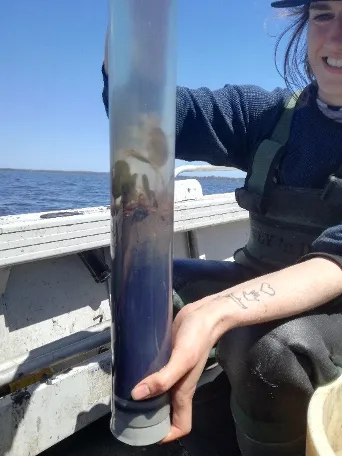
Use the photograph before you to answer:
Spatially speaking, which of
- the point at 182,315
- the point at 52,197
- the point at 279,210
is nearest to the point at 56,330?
the point at 279,210

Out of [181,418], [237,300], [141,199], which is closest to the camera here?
[141,199]

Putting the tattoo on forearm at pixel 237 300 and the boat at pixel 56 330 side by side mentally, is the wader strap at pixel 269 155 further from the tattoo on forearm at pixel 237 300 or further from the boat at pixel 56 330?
the boat at pixel 56 330

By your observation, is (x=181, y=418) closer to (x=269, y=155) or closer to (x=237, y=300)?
(x=237, y=300)

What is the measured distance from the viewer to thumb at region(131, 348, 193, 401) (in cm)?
106

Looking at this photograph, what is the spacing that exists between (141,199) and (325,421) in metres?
0.75

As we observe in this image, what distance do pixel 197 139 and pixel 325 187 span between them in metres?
0.54

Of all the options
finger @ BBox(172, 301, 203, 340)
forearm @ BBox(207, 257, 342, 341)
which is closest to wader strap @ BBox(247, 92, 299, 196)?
forearm @ BBox(207, 257, 342, 341)

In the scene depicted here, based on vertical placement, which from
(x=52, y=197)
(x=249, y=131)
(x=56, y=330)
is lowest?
(x=52, y=197)

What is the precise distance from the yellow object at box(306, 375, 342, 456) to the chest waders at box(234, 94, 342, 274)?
581 mm

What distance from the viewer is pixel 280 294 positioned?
1323 mm

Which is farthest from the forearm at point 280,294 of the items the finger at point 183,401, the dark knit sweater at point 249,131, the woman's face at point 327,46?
the woman's face at point 327,46

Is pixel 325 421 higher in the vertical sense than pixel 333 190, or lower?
lower

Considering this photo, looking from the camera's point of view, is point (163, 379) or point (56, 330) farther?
point (56, 330)

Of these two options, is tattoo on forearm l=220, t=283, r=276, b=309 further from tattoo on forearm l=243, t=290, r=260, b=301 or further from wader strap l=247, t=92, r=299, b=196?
wader strap l=247, t=92, r=299, b=196
